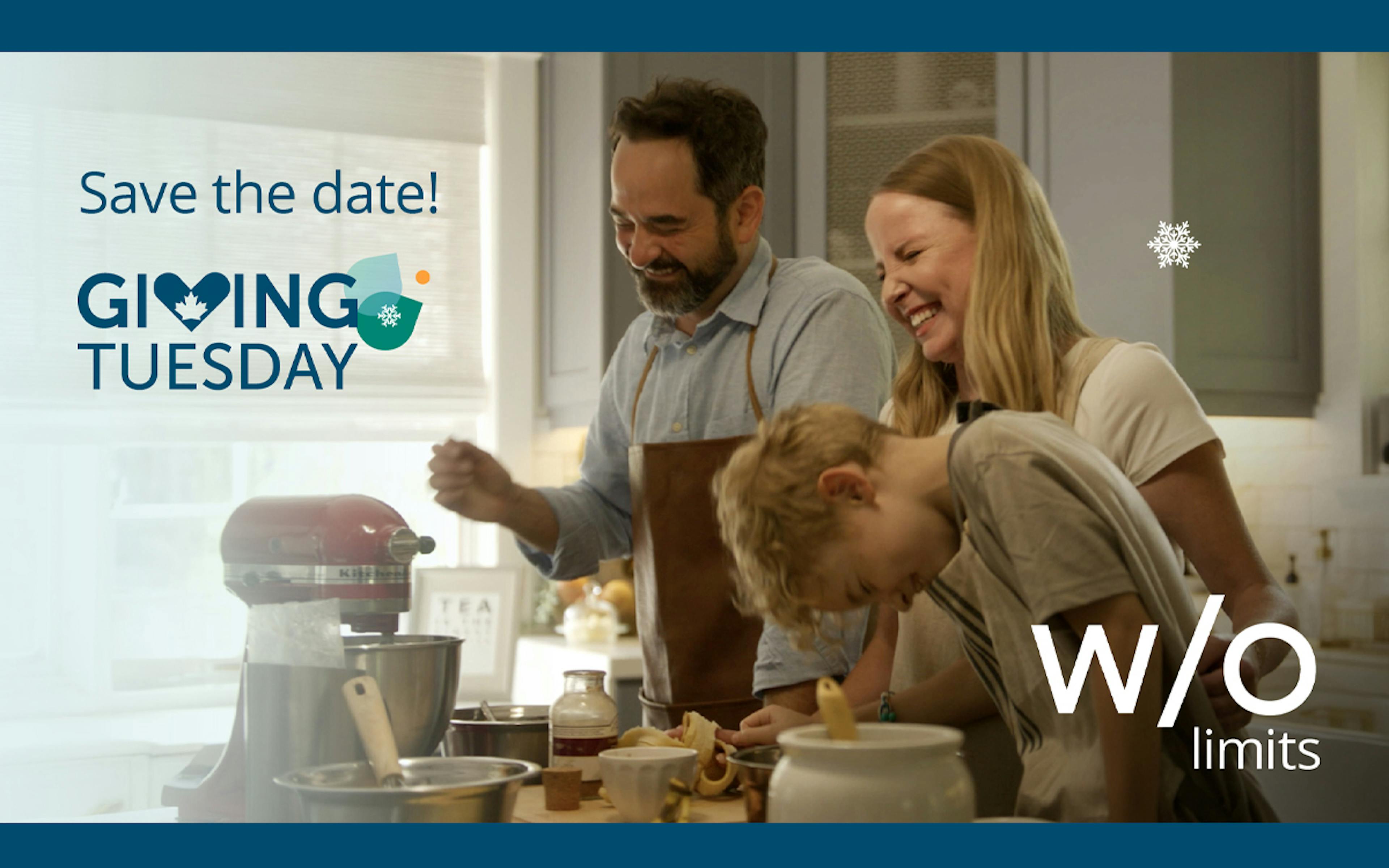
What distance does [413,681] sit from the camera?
4.20 feet

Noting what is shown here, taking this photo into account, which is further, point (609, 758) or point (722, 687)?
point (722, 687)

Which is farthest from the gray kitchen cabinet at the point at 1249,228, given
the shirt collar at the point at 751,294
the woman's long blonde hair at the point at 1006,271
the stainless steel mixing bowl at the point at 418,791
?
the stainless steel mixing bowl at the point at 418,791

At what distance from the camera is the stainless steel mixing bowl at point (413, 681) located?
Result: 49.5 inches

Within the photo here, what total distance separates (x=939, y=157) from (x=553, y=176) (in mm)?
2570

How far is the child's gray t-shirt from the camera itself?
96cm

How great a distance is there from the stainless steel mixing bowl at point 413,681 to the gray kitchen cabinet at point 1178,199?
6.99ft

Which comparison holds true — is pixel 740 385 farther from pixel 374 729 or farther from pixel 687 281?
pixel 374 729

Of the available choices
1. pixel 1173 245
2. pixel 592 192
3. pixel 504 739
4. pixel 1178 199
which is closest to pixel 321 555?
pixel 504 739

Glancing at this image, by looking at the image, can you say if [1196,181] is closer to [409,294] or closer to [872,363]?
[872,363]

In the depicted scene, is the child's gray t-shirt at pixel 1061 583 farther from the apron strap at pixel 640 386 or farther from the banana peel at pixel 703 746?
the apron strap at pixel 640 386

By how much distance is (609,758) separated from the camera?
1156mm

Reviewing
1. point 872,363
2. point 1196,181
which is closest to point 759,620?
point 872,363

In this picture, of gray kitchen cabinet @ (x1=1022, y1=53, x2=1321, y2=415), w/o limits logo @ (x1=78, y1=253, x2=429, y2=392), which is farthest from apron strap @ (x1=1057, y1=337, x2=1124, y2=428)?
w/o limits logo @ (x1=78, y1=253, x2=429, y2=392)

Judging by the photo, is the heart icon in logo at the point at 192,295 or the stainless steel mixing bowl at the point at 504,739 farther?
the heart icon in logo at the point at 192,295
